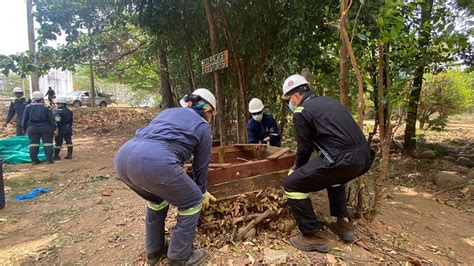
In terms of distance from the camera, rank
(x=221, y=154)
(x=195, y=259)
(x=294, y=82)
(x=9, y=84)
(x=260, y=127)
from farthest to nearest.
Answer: (x=9, y=84) → (x=260, y=127) → (x=221, y=154) → (x=294, y=82) → (x=195, y=259)

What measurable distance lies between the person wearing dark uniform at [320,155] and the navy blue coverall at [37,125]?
6.81m

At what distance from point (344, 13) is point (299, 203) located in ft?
6.00

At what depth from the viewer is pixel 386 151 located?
11.5 feet

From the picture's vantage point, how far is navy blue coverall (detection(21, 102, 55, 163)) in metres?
7.45

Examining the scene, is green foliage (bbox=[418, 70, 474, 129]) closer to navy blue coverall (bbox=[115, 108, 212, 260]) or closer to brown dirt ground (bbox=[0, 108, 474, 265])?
brown dirt ground (bbox=[0, 108, 474, 265])

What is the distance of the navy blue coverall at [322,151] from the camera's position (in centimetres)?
269

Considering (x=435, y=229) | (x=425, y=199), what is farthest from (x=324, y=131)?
(x=425, y=199)

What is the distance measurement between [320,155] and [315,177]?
202mm

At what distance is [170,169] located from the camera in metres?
2.40

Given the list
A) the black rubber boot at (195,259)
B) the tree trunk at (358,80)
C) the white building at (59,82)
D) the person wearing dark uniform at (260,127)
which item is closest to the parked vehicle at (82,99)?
the white building at (59,82)

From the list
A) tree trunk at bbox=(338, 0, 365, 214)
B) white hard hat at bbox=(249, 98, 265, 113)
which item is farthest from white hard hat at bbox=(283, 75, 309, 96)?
white hard hat at bbox=(249, 98, 265, 113)

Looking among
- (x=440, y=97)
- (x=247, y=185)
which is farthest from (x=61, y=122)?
(x=440, y=97)

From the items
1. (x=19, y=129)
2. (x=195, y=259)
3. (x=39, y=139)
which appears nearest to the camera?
(x=195, y=259)

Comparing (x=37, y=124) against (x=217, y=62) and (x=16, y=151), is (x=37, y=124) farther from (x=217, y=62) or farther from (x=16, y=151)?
(x=217, y=62)
